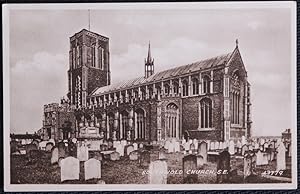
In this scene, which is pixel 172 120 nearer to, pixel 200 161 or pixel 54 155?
pixel 200 161

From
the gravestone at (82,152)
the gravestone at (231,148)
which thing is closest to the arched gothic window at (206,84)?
the gravestone at (231,148)

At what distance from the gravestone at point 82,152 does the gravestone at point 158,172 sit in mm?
121

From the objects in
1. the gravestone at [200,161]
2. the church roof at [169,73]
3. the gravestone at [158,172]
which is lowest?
the gravestone at [158,172]

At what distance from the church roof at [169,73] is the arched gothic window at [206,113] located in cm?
6

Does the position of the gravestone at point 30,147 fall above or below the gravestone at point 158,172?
above

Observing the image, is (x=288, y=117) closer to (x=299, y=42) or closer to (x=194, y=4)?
(x=299, y=42)

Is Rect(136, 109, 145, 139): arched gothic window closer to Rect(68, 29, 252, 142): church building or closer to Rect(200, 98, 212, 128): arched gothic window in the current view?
Rect(68, 29, 252, 142): church building

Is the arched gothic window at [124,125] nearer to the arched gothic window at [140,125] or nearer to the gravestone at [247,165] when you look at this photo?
the arched gothic window at [140,125]

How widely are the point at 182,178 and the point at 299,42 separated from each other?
33 centimetres

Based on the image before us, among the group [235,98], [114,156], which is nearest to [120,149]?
[114,156]

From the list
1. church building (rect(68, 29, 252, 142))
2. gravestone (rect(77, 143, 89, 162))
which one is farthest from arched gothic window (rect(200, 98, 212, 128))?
gravestone (rect(77, 143, 89, 162))

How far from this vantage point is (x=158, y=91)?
1.28 metres

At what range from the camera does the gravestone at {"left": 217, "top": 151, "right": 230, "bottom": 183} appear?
1.27m

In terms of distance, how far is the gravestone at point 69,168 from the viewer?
4.16ft
